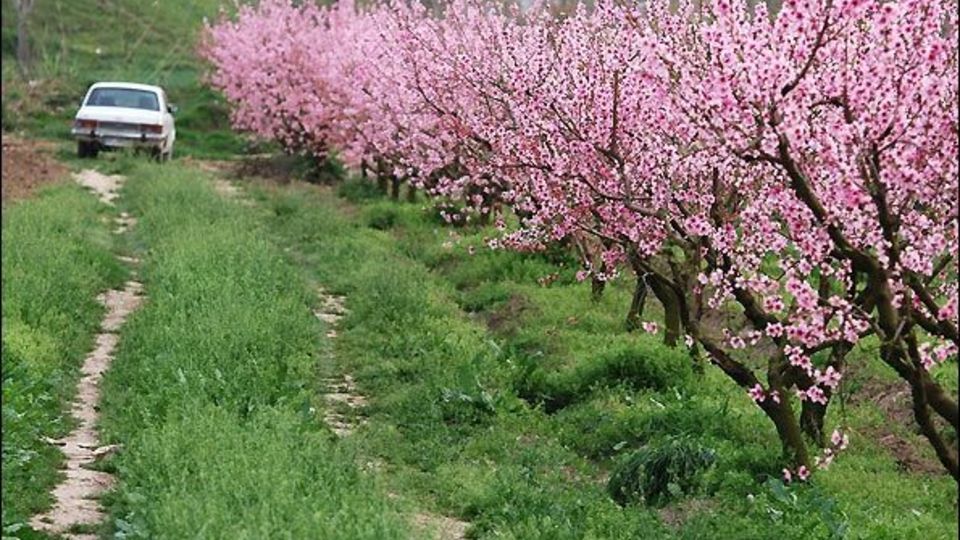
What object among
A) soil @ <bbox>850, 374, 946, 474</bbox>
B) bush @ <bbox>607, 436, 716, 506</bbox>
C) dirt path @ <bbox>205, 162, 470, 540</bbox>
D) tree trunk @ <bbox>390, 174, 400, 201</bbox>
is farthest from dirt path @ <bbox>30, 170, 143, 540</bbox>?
tree trunk @ <bbox>390, 174, 400, 201</bbox>

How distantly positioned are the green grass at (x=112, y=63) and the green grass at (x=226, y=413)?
20783 millimetres

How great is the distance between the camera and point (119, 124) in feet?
95.2

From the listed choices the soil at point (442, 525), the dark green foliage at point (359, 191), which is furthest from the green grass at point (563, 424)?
the dark green foliage at point (359, 191)

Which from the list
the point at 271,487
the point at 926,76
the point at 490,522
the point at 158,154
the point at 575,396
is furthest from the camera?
the point at 158,154

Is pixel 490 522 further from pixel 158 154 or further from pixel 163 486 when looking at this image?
pixel 158 154

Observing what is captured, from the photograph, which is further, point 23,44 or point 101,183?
point 23,44

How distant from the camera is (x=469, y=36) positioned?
14.9 m

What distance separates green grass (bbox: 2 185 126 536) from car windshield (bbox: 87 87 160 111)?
1104cm

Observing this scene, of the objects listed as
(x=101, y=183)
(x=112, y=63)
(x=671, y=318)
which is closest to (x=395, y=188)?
(x=101, y=183)

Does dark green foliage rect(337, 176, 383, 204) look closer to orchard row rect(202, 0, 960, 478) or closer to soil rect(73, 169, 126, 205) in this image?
soil rect(73, 169, 126, 205)

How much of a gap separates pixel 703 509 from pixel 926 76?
3.15 m

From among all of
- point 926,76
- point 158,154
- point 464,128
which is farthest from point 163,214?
point 926,76

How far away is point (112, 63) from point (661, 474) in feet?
157

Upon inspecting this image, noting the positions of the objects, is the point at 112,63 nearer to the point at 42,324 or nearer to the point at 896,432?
the point at 42,324
